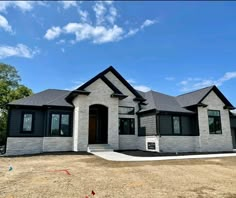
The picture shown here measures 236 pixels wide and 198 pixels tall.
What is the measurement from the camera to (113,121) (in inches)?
644

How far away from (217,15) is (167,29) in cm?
275

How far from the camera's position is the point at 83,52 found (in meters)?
15.3

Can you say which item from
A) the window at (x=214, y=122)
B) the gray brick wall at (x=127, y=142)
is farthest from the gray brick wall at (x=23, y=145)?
the window at (x=214, y=122)

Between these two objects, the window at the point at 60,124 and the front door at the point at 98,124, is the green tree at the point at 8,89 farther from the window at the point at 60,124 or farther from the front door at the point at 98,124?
the front door at the point at 98,124

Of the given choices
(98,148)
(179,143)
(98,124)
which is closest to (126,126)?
(98,124)

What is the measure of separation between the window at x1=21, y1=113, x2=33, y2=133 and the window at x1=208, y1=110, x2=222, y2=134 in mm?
15649

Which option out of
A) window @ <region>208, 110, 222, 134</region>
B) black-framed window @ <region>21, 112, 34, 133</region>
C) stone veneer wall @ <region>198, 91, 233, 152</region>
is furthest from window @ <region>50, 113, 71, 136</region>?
window @ <region>208, 110, 222, 134</region>

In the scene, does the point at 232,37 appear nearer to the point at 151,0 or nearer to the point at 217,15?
the point at 217,15

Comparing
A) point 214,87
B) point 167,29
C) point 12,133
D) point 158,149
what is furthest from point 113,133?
point 214,87

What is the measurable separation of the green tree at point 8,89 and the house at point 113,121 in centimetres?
1022

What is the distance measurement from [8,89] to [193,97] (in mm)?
24193

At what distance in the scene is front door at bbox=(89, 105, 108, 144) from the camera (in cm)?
1733

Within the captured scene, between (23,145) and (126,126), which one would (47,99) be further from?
(126,126)

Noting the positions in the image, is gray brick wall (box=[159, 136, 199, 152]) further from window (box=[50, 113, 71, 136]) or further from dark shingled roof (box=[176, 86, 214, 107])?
window (box=[50, 113, 71, 136])
